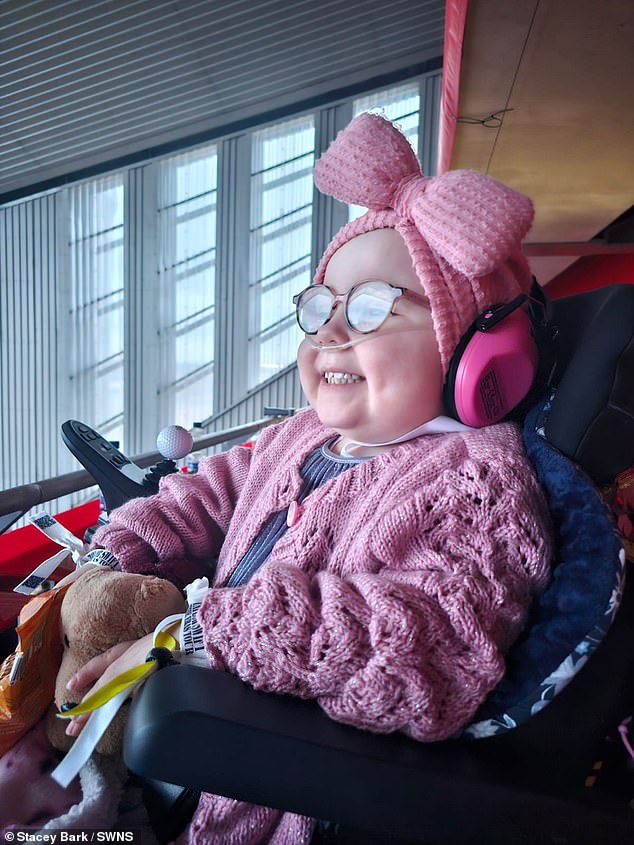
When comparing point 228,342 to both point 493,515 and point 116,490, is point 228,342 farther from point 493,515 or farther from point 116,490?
point 493,515

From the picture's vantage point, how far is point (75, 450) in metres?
1.51

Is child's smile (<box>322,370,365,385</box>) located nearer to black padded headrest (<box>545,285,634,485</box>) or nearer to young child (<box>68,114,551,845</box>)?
young child (<box>68,114,551,845</box>)

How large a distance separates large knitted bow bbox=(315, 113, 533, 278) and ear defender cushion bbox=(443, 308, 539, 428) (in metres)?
0.08

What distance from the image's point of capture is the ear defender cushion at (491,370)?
2.65 feet

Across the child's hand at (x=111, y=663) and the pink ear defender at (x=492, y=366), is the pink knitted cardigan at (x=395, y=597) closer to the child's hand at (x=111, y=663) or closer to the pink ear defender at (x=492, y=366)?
the pink ear defender at (x=492, y=366)

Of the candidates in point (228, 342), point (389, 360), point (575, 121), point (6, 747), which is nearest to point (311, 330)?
point (389, 360)

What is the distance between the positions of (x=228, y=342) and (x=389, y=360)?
7496mm

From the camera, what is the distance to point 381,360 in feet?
2.82

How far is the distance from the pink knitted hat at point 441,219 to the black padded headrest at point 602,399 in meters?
0.15

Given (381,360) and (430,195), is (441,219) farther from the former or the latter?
(381,360)

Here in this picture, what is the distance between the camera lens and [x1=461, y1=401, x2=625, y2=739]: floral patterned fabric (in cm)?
61
